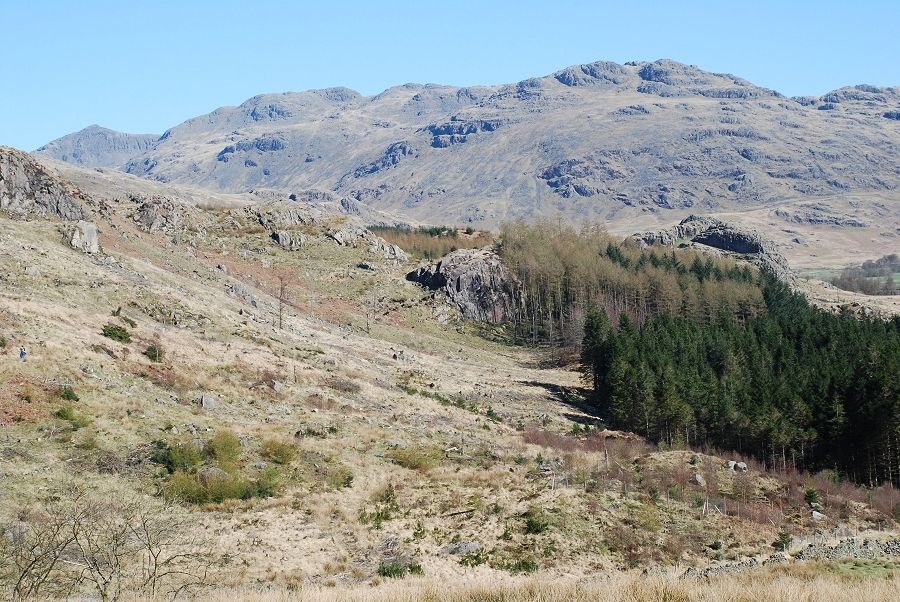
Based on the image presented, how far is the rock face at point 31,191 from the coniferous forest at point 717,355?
3134 inches

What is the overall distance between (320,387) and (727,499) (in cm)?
3504

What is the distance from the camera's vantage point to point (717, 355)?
9219cm

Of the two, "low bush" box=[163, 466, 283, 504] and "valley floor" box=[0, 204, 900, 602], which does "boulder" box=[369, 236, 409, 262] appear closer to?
"valley floor" box=[0, 204, 900, 602]

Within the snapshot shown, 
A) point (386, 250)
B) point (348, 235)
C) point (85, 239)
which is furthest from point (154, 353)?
point (348, 235)

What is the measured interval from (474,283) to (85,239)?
75.4m

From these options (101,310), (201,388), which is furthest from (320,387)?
(101,310)

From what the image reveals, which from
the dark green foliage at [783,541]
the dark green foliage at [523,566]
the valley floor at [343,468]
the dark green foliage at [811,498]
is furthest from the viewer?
the dark green foliage at [811,498]

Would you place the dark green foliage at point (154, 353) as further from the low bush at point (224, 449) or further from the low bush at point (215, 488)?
the low bush at point (215, 488)

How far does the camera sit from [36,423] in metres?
33.3

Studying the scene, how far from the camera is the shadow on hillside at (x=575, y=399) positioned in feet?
243

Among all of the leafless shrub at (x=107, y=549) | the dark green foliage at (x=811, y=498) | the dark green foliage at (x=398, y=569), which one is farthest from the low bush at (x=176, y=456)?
the dark green foliage at (x=811, y=498)

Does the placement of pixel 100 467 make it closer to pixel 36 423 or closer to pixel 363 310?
pixel 36 423

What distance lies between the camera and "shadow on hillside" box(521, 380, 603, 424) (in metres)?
74.2

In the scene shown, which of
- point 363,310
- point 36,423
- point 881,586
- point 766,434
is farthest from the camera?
point 363,310
